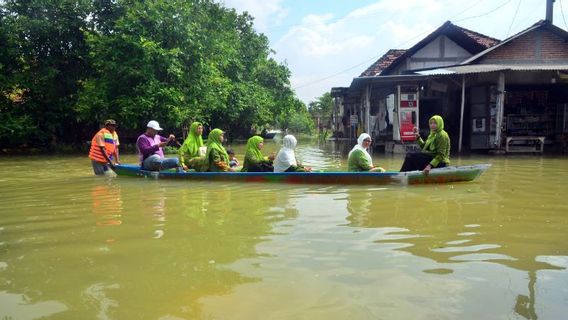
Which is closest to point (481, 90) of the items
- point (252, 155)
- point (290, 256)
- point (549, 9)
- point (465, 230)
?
point (549, 9)

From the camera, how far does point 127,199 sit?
6.91 meters

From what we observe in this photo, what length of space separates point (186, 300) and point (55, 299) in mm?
889

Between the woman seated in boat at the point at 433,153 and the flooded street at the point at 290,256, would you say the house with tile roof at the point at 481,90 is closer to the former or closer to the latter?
the woman seated in boat at the point at 433,153

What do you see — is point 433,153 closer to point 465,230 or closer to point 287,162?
point 287,162

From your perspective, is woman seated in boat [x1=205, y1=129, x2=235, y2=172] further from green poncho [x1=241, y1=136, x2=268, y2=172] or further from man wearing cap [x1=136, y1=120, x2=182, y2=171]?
man wearing cap [x1=136, y1=120, x2=182, y2=171]

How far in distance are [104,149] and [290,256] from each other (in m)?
7.16

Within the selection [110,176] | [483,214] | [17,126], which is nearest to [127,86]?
[17,126]

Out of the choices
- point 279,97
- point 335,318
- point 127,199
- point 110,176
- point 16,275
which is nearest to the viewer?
point 335,318

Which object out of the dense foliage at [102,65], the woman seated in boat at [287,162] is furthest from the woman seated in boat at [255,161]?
the dense foliage at [102,65]

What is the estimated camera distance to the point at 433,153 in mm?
7957

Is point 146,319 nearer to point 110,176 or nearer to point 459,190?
point 459,190

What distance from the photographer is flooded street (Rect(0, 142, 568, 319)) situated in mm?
2816

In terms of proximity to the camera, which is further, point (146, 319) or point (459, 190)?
point (459, 190)

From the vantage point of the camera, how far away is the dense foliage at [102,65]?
16.6 m
